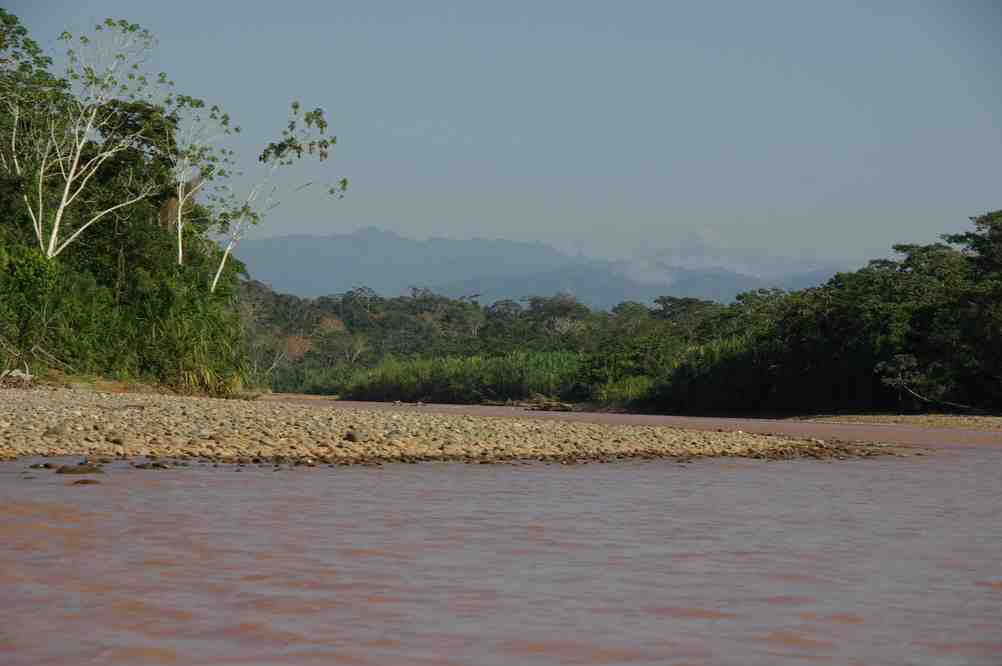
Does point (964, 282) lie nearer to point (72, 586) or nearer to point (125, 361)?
point (125, 361)

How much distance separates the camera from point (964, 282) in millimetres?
31047

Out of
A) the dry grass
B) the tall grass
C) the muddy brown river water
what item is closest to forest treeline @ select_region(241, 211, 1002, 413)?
the tall grass

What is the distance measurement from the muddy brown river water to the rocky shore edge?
1.77m

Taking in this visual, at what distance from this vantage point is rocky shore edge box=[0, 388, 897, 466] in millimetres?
14281

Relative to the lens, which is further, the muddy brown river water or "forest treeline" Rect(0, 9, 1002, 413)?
"forest treeline" Rect(0, 9, 1002, 413)

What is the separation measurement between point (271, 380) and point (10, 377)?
1334 inches

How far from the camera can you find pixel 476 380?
148 feet

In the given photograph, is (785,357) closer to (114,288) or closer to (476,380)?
(476,380)

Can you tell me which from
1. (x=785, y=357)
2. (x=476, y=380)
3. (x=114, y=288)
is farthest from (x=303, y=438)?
(x=476, y=380)

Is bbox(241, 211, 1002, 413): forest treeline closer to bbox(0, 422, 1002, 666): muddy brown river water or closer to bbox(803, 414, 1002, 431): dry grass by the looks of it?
bbox(803, 414, 1002, 431): dry grass

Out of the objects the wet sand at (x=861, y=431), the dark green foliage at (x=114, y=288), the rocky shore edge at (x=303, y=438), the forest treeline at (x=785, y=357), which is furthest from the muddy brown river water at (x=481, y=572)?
the forest treeline at (x=785, y=357)

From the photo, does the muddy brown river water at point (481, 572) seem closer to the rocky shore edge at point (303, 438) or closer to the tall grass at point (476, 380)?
the rocky shore edge at point (303, 438)

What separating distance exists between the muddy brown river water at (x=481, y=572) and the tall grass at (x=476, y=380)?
30.8 meters

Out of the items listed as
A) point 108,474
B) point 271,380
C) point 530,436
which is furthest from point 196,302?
point 271,380
